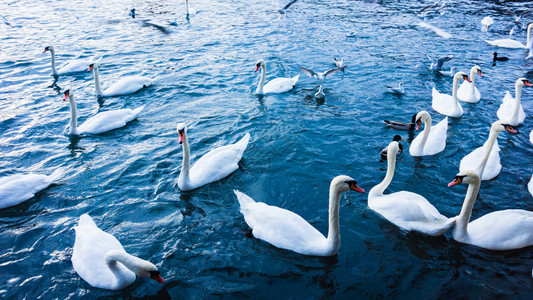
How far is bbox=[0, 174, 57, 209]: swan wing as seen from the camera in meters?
6.48

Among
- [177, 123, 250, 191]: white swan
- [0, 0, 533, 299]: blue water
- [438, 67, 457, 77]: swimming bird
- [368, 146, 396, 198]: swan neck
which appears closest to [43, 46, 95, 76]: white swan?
[0, 0, 533, 299]: blue water

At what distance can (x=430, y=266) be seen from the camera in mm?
5125

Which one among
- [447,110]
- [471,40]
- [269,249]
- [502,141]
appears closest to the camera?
[269,249]

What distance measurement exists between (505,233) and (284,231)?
3311 millimetres

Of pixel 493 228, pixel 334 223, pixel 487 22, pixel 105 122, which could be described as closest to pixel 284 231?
pixel 334 223

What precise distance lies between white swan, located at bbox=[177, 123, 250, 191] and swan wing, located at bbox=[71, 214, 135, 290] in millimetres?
1929

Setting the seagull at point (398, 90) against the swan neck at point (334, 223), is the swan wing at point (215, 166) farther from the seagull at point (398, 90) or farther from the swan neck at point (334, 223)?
the seagull at point (398, 90)

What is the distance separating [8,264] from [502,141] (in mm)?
10558

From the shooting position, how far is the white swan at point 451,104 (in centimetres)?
951

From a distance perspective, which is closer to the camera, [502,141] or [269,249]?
[269,249]

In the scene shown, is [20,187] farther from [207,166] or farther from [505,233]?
[505,233]

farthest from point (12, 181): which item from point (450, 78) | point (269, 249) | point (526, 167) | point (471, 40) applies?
point (471, 40)

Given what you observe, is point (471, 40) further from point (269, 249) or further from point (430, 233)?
point (269, 249)

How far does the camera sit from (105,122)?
364 inches
